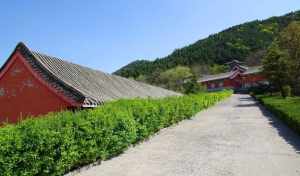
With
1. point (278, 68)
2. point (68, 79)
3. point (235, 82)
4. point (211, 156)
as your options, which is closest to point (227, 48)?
point (235, 82)

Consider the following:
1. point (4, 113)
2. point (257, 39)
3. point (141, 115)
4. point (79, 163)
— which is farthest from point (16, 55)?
point (257, 39)

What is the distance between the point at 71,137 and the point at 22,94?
883cm

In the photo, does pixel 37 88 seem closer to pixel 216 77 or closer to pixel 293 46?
pixel 293 46

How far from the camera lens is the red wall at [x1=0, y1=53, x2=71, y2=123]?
16500 mm

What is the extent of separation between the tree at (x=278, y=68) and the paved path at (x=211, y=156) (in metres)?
28.5

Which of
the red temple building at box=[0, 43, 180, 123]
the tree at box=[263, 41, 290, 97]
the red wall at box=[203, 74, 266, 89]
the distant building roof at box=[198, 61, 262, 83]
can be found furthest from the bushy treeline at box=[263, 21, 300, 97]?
the red wall at box=[203, 74, 266, 89]

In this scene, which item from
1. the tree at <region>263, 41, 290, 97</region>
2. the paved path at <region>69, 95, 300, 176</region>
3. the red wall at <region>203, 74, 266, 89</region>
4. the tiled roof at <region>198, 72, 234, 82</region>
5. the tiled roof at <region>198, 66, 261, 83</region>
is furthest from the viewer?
the tiled roof at <region>198, 72, 234, 82</region>

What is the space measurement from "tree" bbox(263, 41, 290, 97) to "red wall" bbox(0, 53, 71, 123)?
34217mm

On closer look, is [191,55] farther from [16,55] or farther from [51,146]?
[51,146]

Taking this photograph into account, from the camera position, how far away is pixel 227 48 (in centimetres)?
12106

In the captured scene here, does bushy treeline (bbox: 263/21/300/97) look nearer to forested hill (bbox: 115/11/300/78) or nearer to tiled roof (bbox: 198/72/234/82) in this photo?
tiled roof (bbox: 198/72/234/82)

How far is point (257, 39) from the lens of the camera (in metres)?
122

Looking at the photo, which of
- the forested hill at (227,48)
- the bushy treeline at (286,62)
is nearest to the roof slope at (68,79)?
the bushy treeline at (286,62)

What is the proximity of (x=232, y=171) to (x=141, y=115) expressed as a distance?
5.81 metres
